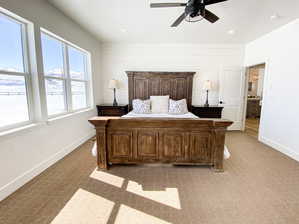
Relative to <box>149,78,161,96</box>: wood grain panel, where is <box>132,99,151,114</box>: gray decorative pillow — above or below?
below

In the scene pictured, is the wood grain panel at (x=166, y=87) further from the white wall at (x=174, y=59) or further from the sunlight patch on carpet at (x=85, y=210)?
the sunlight patch on carpet at (x=85, y=210)

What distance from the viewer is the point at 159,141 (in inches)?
103

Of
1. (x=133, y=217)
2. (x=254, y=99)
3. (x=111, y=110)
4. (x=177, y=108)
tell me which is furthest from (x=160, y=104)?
(x=254, y=99)

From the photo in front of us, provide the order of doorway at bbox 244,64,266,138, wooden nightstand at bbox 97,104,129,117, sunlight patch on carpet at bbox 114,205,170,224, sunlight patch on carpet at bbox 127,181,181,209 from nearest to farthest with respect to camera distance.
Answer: sunlight patch on carpet at bbox 114,205,170,224 → sunlight patch on carpet at bbox 127,181,181,209 → wooden nightstand at bbox 97,104,129,117 → doorway at bbox 244,64,266,138

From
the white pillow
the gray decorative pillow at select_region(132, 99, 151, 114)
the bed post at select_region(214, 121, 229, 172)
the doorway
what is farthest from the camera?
the doorway

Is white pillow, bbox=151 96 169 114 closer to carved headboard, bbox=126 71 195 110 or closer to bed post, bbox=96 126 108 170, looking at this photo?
carved headboard, bbox=126 71 195 110

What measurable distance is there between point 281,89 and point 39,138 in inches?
190

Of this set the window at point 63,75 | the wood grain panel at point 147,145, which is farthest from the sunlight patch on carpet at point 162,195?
the window at point 63,75

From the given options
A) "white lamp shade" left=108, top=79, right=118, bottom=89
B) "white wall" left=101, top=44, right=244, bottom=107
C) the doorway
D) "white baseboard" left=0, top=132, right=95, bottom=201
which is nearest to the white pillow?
"white wall" left=101, top=44, right=244, bottom=107

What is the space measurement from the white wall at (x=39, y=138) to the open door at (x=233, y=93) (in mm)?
4101

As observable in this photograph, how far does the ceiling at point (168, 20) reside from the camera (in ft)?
8.52

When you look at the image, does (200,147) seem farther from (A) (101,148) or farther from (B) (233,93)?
(B) (233,93)

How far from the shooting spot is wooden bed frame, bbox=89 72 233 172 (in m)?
2.53

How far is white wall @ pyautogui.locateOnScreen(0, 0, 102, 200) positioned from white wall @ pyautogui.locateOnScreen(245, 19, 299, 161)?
4.51m
